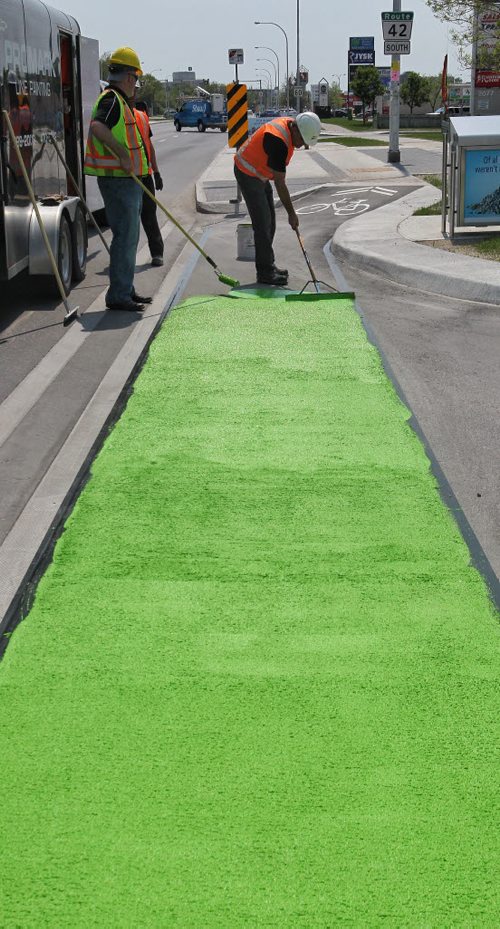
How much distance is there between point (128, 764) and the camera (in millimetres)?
3180

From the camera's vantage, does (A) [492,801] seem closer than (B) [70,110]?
Yes

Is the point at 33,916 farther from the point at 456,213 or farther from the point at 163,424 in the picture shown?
the point at 456,213

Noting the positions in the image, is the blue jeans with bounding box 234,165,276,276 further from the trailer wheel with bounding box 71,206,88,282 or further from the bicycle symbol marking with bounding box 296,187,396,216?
the bicycle symbol marking with bounding box 296,187,396,216

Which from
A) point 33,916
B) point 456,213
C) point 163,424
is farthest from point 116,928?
point 456,213

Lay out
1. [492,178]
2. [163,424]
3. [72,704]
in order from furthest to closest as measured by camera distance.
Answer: [492,178] < [163,424] < [72,704]

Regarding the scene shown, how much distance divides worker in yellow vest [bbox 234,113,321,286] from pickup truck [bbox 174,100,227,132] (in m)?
72.2

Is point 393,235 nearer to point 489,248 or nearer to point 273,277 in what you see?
point 489,248

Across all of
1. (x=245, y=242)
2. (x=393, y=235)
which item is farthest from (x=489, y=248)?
(x=245, y=242)

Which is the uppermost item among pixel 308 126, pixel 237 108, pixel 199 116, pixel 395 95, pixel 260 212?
pixel 199 116

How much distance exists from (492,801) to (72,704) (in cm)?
128

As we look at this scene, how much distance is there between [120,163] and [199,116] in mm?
74119

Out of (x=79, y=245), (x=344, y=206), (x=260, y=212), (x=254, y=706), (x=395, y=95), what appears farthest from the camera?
(x=395, y=95)

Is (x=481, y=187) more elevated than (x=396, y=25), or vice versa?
(x=396, y=25)

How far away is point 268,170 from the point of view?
10.6 m
